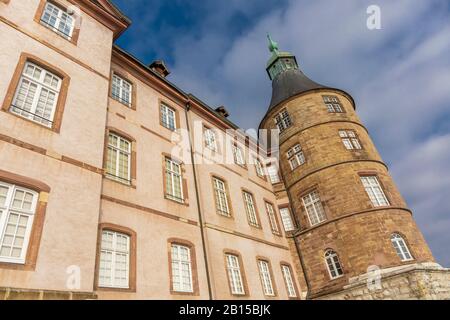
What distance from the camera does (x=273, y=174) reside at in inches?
856

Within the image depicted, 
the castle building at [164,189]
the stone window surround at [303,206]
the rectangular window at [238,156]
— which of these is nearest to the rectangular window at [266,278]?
the castle building at [164,189]

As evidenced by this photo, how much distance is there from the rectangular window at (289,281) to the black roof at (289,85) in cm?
1224

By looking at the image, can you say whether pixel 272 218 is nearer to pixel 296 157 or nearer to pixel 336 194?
pixel 336 194

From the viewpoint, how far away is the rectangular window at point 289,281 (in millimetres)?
15398

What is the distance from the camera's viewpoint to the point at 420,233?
16266 mm

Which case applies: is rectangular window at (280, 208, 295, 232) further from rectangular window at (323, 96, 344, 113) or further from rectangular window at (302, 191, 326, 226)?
rectangular window at (323, 96, 344, 113)

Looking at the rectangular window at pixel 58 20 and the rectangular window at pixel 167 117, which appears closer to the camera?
Result: the rectangular window at pixel 58 20

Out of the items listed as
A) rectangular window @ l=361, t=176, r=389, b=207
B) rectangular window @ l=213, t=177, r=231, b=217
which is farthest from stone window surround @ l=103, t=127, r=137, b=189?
rectangular window @ l=361, t=176, r=389, b=207

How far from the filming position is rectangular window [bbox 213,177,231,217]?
13914mm

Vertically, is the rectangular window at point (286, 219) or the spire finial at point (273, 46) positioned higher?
the spire finial at point (273, 46)

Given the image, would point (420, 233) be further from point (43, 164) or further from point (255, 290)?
point (43, 164)

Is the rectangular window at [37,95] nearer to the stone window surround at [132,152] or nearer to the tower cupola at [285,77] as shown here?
the stone window surround at [132,152]

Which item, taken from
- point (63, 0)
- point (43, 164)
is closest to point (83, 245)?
point (43, 164)

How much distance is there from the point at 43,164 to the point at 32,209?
1.19 metres
